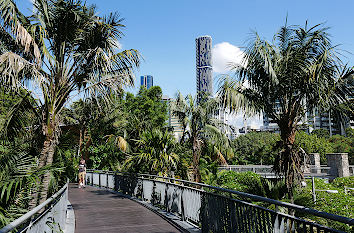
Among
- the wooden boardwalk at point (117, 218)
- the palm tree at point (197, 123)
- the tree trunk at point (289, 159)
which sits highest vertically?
the palm tree at point (197, 123)

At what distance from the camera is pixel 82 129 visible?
2495 cm

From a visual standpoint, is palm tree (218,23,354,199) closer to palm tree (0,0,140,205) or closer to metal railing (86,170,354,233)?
metal railing (86,170,354,233)

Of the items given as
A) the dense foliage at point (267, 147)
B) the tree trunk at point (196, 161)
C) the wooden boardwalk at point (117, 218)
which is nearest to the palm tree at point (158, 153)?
the wooden boardwalk at point (117, 218)

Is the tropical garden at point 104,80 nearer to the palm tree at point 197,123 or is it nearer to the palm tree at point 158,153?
the palm tree at point 158,153

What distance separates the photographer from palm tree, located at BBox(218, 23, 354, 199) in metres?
A: 8.36

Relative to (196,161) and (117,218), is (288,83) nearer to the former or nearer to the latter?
(117,218)

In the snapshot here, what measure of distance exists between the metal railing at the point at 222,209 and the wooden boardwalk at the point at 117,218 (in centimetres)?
61

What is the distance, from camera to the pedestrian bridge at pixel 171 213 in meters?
3.54

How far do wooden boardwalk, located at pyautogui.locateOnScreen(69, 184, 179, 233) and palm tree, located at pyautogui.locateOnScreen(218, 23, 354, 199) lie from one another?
13.2ft

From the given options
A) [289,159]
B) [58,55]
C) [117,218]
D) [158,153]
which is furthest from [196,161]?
[58,55]

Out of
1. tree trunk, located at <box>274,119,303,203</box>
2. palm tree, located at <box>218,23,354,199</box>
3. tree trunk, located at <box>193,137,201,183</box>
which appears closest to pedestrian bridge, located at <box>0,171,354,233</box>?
tree trunk, located at <box>274,119,303,203</box>

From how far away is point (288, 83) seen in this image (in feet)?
29.1

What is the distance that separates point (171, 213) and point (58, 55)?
582 centimetres

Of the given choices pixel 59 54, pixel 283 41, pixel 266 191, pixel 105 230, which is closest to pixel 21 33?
pixel 59 54
